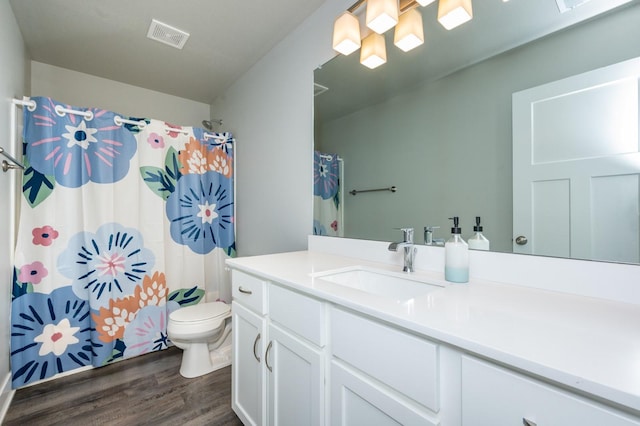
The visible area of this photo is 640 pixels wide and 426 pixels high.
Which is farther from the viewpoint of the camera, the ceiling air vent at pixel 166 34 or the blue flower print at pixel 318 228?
the ceiling air vent at pixel 166 34

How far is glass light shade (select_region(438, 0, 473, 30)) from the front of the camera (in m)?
1.08

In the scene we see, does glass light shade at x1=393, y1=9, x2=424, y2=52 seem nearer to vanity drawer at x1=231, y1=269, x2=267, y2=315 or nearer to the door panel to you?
the door panel

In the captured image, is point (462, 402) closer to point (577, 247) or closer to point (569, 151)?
point (577, 247)

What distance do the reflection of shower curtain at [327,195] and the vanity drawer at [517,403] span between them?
108 centimetres

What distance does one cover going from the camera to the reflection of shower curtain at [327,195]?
1.64 meters

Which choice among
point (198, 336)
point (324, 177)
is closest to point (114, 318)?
point (198, 336)

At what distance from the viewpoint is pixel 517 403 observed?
0.49m

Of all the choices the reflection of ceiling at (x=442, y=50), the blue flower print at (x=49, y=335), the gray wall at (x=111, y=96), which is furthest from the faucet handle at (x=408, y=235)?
the gray wall at (x=111, y=96)

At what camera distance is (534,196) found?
0.93 metres

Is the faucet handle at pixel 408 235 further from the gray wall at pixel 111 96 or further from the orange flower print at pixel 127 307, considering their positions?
the gray wall at pixel 111 96

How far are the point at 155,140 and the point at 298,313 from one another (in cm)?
194

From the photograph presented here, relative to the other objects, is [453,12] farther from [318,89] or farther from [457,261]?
[457,261]

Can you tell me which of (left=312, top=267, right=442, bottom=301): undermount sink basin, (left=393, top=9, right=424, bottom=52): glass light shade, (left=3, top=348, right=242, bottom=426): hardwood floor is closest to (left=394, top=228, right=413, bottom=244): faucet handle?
(left=312, top=267, right=442, bottom=301): undermount sink basin

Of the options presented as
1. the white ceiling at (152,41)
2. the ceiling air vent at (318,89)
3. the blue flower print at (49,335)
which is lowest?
the blue flower print at (49,335)
